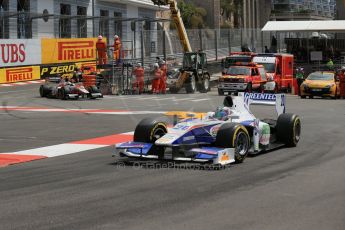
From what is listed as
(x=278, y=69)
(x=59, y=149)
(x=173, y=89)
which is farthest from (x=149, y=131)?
(x=278, y=69)

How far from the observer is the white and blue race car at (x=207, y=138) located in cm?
1037

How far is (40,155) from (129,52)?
1075 inches

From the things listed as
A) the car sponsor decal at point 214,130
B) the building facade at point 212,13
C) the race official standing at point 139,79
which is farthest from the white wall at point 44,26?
the building facade at point 212,13

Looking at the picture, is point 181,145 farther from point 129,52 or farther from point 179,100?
point 129,52

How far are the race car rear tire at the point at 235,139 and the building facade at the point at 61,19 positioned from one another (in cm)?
2656

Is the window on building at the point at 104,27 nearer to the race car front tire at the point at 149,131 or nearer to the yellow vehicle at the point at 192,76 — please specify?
the yellow vehicle at the point at 192,76

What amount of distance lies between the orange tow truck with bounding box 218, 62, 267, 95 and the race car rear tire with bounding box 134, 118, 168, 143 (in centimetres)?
2143

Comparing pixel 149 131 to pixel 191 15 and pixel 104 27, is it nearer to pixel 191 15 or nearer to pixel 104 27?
pixel 104 27

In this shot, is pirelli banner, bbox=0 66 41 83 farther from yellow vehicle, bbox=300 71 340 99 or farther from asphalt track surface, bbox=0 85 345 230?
asphalt track surface, bbox=0 85 345 230

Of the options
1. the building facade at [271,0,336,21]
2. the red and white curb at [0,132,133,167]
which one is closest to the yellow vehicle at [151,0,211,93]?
the red and white curb at [0,132,133,167]

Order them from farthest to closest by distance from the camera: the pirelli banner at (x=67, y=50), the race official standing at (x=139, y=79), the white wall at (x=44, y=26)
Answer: the white wall at (x=44, y=26), the pirelli banner at (x=67, y=50), the race official standing at (x=139, y=79)

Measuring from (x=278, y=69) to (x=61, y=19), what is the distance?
1444 cm

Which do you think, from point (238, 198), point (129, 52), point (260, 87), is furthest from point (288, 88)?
point (238, 198)

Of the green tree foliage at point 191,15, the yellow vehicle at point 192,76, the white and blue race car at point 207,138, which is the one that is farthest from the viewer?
the green tree foliage at point 191,15
